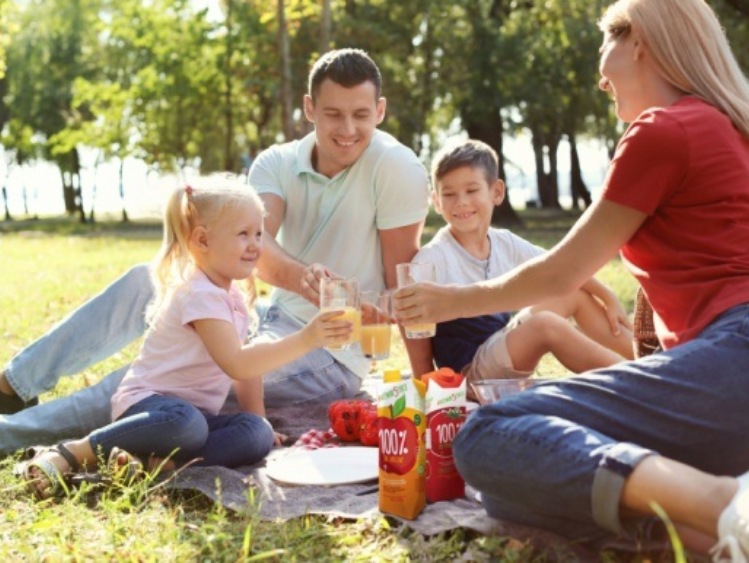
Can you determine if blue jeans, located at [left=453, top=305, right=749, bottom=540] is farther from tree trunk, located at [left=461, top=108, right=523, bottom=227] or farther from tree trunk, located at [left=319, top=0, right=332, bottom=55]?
tree trunk, located at [left=461, top=108, right=523, bottom=227]

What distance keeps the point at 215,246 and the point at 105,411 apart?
937mm

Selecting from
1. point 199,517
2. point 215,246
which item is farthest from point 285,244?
point 199,517

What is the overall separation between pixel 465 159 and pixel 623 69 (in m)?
1.77

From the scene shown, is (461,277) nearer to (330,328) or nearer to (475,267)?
(475,267)

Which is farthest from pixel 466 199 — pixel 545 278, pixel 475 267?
pixel 545 278

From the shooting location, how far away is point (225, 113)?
3356 cm

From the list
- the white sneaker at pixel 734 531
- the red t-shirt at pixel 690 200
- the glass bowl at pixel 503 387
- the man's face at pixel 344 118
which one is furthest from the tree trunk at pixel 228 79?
the white sneaker at pixel 734 531

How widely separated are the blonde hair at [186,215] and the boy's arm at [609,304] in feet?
5.70

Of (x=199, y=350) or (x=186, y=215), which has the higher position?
(x=186, y=215)

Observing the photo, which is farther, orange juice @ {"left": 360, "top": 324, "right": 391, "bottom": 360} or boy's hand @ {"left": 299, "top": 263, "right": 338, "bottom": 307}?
boy's hand @ {"left": 299, "top": 263, "right": 338, "bottom": 307}

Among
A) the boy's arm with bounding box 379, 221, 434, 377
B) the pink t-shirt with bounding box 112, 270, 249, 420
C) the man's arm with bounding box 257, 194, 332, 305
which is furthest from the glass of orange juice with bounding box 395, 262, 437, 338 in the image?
the boy's arm with bounding box 379, 221, 434, 377

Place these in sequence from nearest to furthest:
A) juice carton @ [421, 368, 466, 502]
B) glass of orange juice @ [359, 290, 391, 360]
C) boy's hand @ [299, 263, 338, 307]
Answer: juice carton @ [421, 368, 466, 502]
glass of orange juice @ [359, 290, 391, 360]
boy's hand @ [299, 263, 338, 307]

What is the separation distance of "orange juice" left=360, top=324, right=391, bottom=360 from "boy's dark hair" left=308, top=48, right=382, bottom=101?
1344 mm

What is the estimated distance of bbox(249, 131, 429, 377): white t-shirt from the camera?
5.27m
